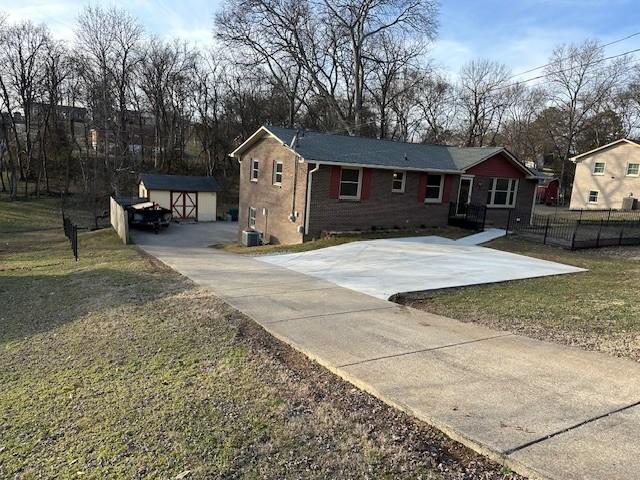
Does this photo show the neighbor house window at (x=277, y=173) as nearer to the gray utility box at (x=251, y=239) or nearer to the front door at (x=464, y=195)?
the gray utility box at (x=251, y=239)

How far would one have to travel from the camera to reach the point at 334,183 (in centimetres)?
1767

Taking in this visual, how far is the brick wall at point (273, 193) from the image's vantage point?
1798 centimetres

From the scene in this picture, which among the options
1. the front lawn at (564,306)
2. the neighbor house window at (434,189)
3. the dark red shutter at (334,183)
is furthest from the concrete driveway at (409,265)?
the neighbor house window at (434,189)

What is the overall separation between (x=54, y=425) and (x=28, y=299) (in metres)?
6.79

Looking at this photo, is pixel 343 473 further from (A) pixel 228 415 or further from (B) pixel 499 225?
(B) pixel 499 225

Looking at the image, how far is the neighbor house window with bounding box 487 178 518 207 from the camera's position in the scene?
21391 millimetres

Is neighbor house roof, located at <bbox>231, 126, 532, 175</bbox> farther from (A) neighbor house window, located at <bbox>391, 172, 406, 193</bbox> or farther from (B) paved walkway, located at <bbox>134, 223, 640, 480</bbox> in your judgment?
(B) paved walkway, located at <bbox>134, 223, 640, 480</bbox>

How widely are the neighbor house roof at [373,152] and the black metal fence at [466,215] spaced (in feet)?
5.92

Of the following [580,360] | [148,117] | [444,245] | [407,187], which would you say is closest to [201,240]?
[407,187]

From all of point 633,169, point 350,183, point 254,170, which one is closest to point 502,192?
point 350,183

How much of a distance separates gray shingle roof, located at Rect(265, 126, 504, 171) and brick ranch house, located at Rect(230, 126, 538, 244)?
1.8 inches

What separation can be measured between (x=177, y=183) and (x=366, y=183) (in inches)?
844

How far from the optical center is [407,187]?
1938cm

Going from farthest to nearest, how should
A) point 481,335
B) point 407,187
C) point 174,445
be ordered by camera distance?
point 407,187 → point 481,335 → point 174,445
